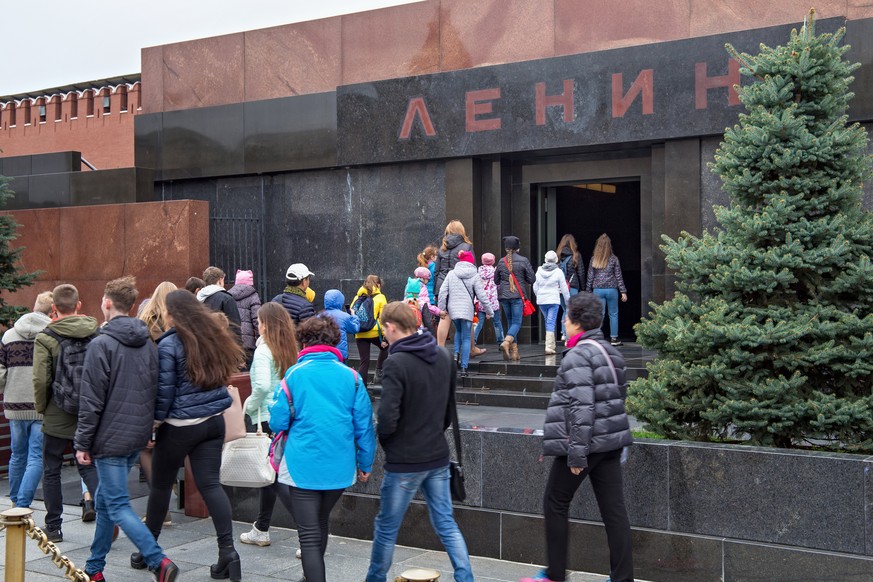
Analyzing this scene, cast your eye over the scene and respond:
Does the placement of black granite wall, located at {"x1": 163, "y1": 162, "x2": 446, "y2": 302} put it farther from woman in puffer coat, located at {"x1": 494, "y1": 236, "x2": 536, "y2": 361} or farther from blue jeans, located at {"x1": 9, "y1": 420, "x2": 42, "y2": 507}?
blue jeans, located at {"x1": 9, "y1": 420, "x2": 42, "y2": 507}

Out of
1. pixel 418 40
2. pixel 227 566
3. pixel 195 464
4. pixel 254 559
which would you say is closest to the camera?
pixel 195 464

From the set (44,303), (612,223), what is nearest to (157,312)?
(44,303)

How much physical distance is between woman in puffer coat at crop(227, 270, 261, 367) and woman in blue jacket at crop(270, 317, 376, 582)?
5511mm

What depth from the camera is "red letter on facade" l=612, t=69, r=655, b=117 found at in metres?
14.0

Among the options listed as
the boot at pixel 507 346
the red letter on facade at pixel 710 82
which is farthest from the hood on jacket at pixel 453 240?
the red letter on facade at pixel 710 82

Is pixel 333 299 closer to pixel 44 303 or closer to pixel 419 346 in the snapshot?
pixel 44 303

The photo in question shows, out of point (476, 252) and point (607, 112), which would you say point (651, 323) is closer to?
point (607, 112)

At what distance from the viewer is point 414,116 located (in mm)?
15898

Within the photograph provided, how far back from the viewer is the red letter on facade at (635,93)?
13953 mm

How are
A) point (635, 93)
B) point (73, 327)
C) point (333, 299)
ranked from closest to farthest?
point (73, 327) → point (333, 299) → point (635, 93)

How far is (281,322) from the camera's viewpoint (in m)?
6.95

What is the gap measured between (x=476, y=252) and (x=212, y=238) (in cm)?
446

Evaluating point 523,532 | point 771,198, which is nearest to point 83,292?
point 523,532

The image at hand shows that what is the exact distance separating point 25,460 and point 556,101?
9.38 m
